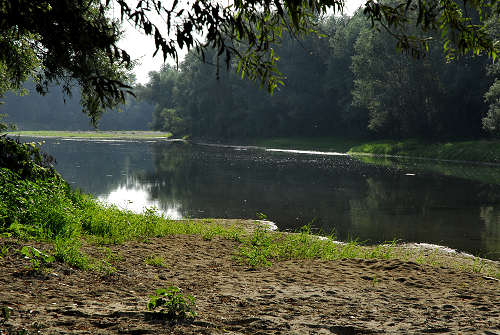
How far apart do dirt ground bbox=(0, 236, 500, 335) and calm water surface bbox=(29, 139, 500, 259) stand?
6329 millimetres

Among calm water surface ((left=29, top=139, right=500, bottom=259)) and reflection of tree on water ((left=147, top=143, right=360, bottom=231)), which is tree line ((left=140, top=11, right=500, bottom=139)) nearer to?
reflection of tree on water ((left=147, top=143, right=360, bottom=231))

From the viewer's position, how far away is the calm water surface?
52.9 ft

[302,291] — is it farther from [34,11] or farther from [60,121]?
[60,121]

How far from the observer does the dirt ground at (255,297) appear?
16.1 ft

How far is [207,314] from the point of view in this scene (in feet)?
17.4

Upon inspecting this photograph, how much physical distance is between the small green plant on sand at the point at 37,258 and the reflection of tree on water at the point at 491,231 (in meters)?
10.6

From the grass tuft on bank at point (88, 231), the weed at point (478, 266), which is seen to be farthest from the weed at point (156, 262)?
the weed at point (478, 266)

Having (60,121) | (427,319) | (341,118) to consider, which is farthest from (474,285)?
(60,121)

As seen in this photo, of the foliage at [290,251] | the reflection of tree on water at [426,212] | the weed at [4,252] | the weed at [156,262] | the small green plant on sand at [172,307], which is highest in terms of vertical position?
the weed at [4,252]

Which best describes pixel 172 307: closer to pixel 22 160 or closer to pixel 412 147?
pixel 22 160

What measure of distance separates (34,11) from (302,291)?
4.71 m

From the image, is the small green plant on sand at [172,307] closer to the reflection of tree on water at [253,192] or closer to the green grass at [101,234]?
the green grass at [101,234]

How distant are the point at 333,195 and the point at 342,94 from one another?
48803 millimetres

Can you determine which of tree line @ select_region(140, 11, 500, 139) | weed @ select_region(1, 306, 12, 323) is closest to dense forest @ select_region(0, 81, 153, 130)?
tree line @ select_region(140, 11, 500, 139)
